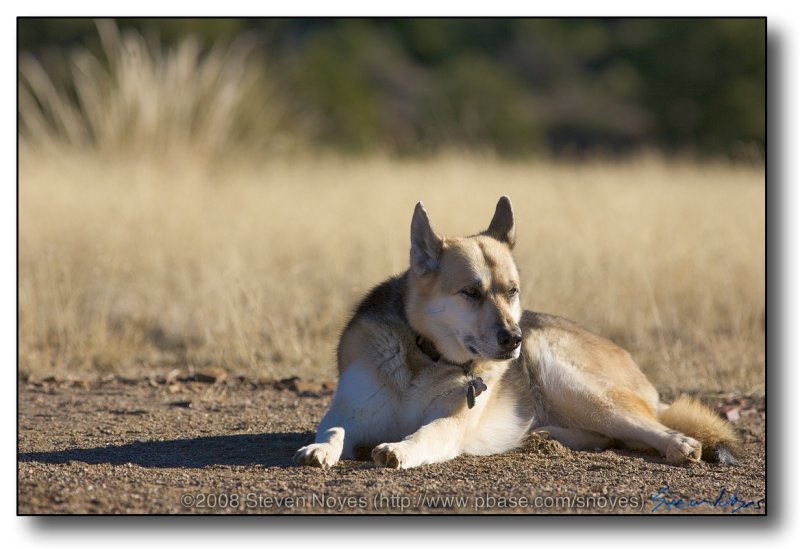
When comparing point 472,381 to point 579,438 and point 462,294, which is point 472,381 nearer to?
point 462,294

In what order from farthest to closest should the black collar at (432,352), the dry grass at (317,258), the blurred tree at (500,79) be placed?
1. the blurred tree at (500,79)
2. the dry grass at (317,258)
3. the black collar at (432,352)

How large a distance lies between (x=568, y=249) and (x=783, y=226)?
5.43m

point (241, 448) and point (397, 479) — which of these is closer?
point (397, 479)

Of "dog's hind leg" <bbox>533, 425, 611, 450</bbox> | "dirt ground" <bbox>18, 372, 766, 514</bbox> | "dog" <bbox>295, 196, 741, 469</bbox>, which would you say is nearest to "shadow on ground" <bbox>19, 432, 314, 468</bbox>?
"dirt ground" <bbox>18, 372, 766, 514</bbox>

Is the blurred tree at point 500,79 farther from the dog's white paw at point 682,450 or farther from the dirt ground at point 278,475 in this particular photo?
the dog's white paw at point 682,450

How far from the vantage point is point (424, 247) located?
550 cm

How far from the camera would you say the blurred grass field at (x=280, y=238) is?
8750 mm

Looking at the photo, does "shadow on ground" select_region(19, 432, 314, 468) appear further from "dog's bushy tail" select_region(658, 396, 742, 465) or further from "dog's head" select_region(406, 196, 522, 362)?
"dog's bushy tail" select_region(658, 396, 742, 465)

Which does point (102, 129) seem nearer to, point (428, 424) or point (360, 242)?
point (360, 242)

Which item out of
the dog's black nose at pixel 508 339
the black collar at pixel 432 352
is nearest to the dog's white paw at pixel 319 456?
the black collar at pixel 432 352

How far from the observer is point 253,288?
9.02 meters

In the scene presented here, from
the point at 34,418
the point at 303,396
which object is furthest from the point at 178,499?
the point at 303,396

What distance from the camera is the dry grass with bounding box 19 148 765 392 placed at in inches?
342
